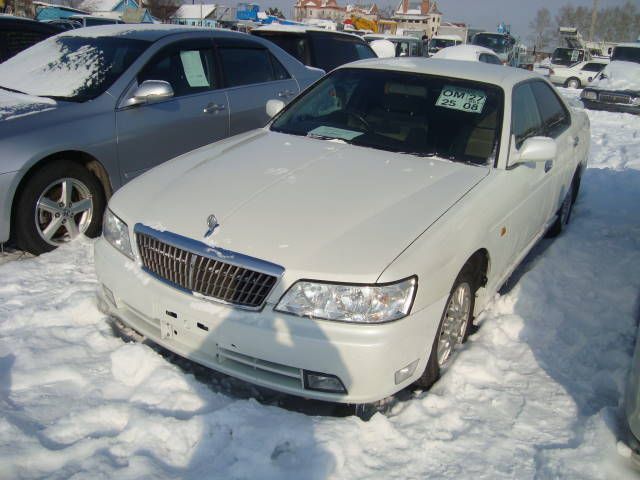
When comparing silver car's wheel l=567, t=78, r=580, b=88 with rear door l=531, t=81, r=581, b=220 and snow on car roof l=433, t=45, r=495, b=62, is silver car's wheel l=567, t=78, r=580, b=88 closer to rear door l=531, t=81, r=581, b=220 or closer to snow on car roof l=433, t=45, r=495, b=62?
snow on car roof l=433, t=45, r=495, b=62

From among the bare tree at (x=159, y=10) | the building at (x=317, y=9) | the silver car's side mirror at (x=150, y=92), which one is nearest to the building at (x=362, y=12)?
the building at (x=317, y=9)

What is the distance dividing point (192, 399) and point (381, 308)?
1.01 meters

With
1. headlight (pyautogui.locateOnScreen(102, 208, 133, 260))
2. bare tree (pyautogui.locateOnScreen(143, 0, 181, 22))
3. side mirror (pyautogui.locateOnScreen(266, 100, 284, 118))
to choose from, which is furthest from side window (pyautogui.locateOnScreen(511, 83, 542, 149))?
bare tree (pyautogui.locateOnScreen(143, 0, 181, 22))

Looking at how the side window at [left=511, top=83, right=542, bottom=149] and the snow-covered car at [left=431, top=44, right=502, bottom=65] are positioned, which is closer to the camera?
the side window at [left=511, top=83, right=542, bottom=149]

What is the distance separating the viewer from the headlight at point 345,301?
2.39m

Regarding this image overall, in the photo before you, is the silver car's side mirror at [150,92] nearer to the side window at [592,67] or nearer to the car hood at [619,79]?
the car hood at [619,79]

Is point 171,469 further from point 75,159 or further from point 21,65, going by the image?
point 21,65

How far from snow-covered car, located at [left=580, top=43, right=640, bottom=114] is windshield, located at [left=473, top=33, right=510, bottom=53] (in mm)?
9270

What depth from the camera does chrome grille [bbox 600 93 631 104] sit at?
13.8m

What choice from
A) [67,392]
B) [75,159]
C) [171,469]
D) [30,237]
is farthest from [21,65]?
[171,469]

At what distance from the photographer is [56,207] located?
13.7 ft

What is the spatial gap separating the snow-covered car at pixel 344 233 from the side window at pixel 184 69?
4.66 feet

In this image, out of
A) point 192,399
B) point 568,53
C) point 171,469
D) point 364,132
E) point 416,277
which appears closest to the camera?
point 171,469

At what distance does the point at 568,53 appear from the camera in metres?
24.1
